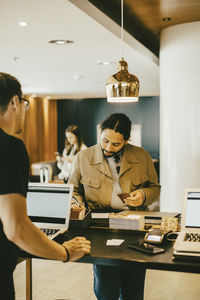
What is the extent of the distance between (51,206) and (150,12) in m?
2.74

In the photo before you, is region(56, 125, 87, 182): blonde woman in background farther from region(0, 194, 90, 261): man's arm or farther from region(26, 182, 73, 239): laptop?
region(0, 194, 90, 261): man's arm

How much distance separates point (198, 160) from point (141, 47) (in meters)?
2.01

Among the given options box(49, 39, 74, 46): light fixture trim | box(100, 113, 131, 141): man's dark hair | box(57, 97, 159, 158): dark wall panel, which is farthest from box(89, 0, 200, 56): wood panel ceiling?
box(57, 97, 159, 158): dark wall panel

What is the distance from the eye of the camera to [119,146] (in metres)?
2.86

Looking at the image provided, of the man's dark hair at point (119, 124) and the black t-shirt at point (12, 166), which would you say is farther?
the man's dark hair at point (119, 124)

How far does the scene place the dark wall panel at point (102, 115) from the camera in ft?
42.0

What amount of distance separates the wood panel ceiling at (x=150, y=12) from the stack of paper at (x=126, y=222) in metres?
2.15

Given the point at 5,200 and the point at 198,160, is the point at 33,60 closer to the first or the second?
the point at 198,160

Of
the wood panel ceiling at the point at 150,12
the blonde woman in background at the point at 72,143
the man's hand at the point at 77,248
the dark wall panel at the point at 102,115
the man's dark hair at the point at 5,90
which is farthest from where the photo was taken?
the dark wall panel at the point at 102,115

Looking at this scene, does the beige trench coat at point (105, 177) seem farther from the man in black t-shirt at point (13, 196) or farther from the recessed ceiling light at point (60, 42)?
the recessed ceiling light at point (60, 42)

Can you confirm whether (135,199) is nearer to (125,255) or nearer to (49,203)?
(49,203)

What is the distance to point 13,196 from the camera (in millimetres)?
1449

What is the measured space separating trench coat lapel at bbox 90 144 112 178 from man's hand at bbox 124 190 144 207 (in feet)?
0.75

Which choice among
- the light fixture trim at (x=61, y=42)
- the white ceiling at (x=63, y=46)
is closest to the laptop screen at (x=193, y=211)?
the white ceiling at (x=63, y=46)
